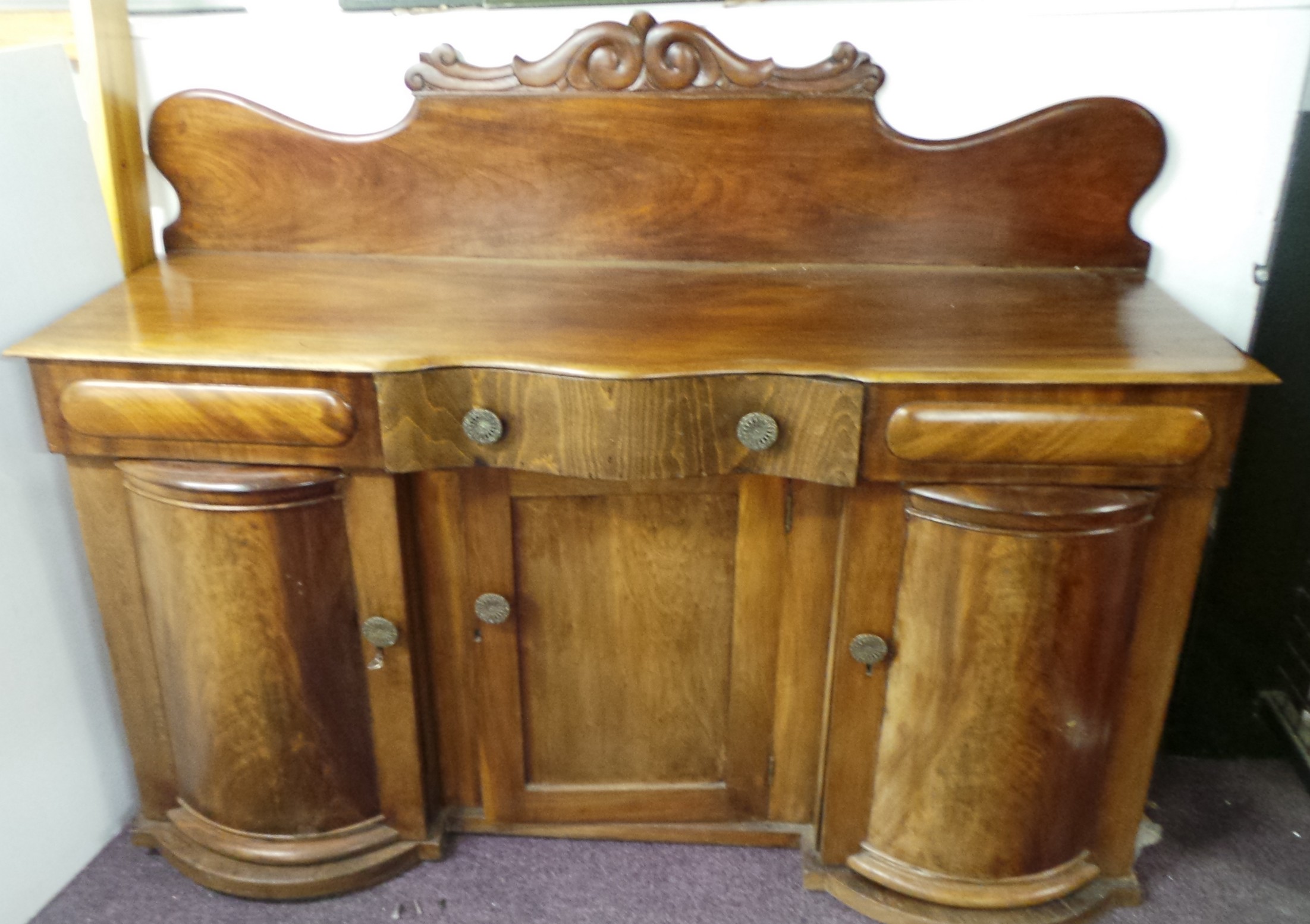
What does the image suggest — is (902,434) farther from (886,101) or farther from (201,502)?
(201,502)

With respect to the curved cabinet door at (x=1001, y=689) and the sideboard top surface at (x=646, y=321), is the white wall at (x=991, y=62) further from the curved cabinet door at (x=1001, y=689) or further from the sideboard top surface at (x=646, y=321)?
the curved cabinet door at (x=1001, y=689)

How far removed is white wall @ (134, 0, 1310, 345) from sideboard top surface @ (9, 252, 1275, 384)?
A: 0.17 meters

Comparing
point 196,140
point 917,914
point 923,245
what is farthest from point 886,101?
point 917,914

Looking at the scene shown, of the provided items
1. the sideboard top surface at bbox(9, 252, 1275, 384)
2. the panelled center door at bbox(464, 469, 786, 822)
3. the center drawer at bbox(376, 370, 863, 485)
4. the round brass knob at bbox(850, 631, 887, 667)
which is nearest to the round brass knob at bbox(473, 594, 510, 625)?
the panelled center door at bbox(464, 469, 786, 822)

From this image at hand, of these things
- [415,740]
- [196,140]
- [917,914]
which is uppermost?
[196,140]

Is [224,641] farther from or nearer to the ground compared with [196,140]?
nearer to the ground

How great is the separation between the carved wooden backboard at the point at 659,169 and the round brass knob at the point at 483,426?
462 mm

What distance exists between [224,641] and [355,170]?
69 cm

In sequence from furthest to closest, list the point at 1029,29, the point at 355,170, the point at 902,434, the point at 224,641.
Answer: the point at 355,170
the point at 1029,29
the point at 224,641
the point at 902,434

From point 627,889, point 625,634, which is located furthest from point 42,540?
point 627,889

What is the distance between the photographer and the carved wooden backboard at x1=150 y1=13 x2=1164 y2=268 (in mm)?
1410

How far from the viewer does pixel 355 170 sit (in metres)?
1.48

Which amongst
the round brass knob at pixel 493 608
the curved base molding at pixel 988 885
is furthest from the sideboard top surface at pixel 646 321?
the curved base molding at pixel 988 885

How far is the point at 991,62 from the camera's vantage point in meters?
1.40
